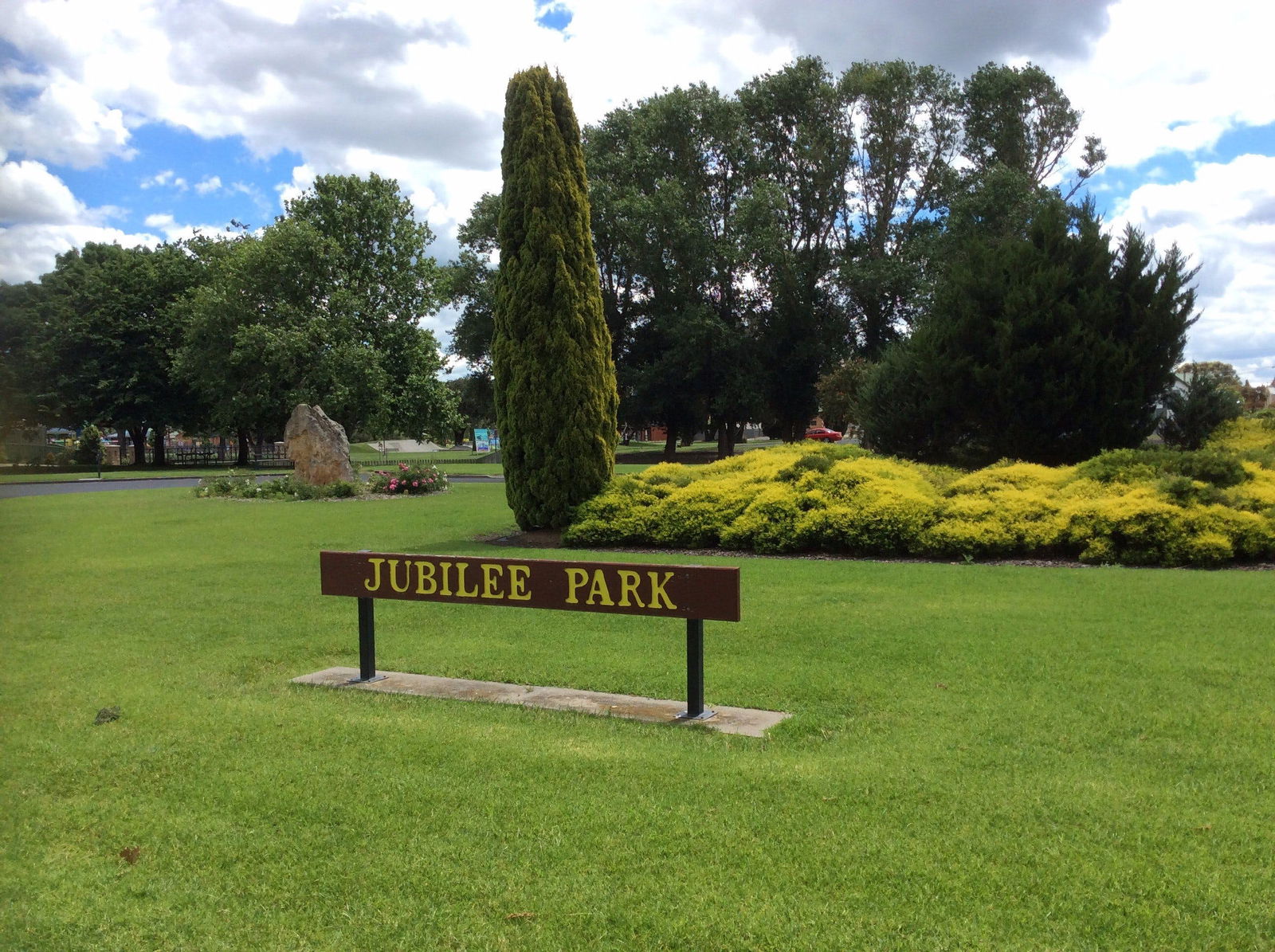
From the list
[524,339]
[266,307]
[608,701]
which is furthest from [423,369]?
[608,701]

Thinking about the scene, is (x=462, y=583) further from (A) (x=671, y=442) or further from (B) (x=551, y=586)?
(A) (x=671, y=442)

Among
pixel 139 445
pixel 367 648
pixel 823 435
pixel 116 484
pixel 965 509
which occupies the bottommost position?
pixel 367 648

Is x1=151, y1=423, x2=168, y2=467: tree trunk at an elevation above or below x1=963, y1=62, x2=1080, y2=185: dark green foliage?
below

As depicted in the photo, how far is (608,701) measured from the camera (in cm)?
567

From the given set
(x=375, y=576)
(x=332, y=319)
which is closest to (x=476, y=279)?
(x=332, y=319)

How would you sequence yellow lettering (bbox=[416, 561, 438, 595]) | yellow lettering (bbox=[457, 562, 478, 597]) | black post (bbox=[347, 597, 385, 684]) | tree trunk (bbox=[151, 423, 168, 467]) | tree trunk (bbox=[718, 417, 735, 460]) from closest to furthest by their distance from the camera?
yellow lettering (bbox=[457, 562, 478, 597]) → yellow lettering (bbox=[416, 561, 438, 595]) → black post (bbox=[347, 597, 385, 684]) → tree trunk (bbox=[718, 417, 735, 460]) → tree trunk (bbox=[151, 423, 168, 467])

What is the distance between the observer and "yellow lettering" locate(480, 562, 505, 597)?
19.5 feet

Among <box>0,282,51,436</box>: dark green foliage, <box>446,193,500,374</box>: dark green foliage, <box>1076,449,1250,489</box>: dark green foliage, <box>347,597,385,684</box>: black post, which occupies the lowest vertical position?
<box>347,597,385,684</box>: black post

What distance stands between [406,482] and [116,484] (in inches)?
480

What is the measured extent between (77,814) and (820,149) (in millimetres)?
40507

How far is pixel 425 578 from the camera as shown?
20.4ft

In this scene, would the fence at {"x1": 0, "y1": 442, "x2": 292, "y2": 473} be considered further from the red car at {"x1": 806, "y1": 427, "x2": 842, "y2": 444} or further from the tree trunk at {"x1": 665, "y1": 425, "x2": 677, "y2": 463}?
the red car at {"x1": 806, "y1": 427, "x2": 842, "y2": 444}

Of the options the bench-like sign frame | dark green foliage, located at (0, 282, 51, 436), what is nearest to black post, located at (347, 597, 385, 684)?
the bench-like sign frame

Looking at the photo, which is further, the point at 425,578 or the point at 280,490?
the point at 280,490
